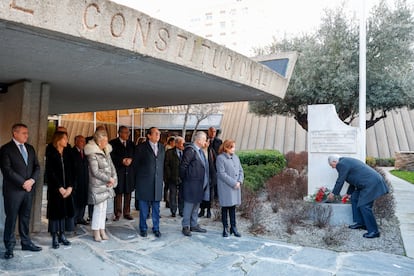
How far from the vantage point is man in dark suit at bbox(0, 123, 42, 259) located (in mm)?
4582

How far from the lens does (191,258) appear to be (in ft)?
16.3

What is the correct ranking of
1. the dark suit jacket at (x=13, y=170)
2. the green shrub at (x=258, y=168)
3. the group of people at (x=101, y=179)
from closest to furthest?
the dark suit jacket at (x=13, y=170) < the group of people at (x=101, y=179) < the green shrub at (x=258, y=168)

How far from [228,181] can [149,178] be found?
1.37 metres

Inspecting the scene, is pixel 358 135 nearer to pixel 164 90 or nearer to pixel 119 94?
pixel 164 90

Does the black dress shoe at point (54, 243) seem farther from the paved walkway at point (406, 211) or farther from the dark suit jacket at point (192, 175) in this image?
the paved walkway at point (406, 211)

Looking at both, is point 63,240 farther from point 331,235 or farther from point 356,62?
point 356,62

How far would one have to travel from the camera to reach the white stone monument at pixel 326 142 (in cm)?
797

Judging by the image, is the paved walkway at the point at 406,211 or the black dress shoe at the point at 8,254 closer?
the black dress shoe at the point at 8,254

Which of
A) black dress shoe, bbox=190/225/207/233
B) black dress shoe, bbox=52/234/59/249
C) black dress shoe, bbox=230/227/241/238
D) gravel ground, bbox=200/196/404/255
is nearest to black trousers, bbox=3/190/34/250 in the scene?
black dress shoe, bbox=52/234/59/249

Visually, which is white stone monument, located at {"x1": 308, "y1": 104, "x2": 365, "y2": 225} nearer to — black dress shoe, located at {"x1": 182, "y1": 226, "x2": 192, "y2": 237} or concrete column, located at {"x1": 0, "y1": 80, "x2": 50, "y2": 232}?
black dress shoe, located at {"x1": 182, "y1": 226, "x2": 192, "y2": 237}

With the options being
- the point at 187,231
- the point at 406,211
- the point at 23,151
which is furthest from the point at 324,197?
the point at 23,151

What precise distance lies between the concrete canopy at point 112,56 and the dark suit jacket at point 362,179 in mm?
2090

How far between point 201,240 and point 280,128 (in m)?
24.5

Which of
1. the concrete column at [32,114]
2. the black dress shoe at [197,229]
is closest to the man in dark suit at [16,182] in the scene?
the concrete column at [32,114]
